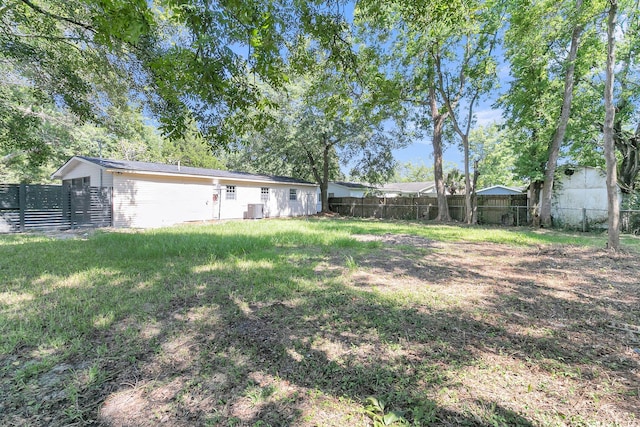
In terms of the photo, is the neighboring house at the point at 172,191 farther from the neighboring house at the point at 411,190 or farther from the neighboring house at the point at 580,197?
the neighboring house at the point at 580,197

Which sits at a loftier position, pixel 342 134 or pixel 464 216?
pixel 342 134

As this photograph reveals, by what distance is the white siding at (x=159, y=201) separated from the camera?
37.9 feet

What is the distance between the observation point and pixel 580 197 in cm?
1167

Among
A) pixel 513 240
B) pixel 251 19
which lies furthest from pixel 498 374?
pixel 513 240

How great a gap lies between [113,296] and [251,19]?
3.41 m

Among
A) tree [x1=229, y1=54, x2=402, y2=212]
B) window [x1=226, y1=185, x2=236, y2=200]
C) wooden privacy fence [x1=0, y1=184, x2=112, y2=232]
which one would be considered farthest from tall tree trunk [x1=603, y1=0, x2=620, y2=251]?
wooden privacy fence [x1=0, y1=184, x2=112, y2=232]

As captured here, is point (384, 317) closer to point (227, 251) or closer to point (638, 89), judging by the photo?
point (227, 251)

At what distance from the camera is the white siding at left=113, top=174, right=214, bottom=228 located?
1155 cm

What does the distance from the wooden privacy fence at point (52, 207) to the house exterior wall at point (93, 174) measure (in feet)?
2.01

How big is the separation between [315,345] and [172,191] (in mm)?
13113

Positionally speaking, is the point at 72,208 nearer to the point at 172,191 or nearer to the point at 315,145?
the point at 172,191

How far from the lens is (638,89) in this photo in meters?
10.7

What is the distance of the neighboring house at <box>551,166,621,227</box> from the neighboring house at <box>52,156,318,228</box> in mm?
14006

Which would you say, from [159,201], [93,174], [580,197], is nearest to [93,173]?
[93,174]
